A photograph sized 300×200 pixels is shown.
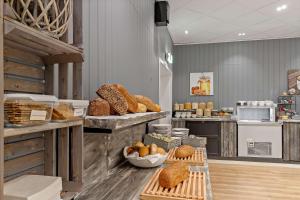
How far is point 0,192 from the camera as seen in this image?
1.81ft

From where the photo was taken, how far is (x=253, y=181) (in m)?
3.70

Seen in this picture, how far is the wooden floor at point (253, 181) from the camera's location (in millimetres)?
3090

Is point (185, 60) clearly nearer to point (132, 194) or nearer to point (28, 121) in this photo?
point (132, 194)

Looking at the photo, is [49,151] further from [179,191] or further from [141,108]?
[141,108]

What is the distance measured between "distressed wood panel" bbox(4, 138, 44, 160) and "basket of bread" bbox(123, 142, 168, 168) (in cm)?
89

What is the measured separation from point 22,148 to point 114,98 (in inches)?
21.1

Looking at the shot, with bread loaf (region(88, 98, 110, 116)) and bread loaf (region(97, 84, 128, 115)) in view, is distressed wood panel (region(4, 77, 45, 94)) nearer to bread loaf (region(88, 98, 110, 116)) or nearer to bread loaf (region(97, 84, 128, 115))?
bread loaf (region(88, 98, 110, 116))

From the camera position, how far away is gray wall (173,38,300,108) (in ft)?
18.0

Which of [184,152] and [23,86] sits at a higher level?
[23,86]

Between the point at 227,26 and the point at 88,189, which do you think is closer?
the point at 88,189

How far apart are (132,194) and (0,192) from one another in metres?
0.83

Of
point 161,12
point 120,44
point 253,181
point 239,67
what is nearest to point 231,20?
point 239,67

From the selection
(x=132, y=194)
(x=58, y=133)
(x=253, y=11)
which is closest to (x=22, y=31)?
(x=58, y=133)

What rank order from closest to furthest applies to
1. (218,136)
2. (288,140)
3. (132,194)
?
(132,194) → (288,140) → (218,136)
